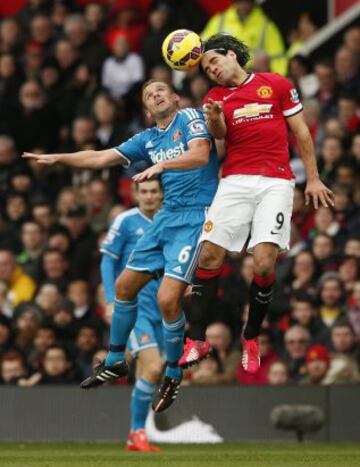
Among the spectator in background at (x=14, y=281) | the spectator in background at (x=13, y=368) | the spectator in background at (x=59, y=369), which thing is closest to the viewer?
the spectator in background at (x=59, y=369)

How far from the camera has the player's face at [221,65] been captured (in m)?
14.7

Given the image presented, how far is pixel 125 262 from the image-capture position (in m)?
17.5

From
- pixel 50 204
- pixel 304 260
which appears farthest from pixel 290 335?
pixel 50 204

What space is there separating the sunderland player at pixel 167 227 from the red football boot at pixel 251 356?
58 cm

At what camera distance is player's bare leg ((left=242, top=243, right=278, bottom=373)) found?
48.0 ft

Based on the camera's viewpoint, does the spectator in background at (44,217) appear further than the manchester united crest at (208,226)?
Yes

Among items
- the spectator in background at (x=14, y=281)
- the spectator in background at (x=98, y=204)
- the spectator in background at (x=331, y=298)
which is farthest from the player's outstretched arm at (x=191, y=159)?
the spectator in background at (x=98, y=204)

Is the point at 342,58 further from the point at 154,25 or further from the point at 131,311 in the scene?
the point at 131,311

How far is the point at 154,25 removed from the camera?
23.0 metres

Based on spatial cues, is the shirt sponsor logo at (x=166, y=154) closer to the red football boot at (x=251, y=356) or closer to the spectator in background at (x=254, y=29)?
the red football boot at (x=251, y=356)

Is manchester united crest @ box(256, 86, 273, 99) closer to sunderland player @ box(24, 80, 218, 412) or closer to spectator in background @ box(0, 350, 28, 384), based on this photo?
sunderland player @ box(24, 80, 218, 412)

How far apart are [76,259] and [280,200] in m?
6.69

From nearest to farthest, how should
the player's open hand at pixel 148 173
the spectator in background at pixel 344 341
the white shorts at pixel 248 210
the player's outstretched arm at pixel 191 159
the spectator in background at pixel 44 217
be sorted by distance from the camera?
1. the player's open hand at pixel 148 173
2. the player's outstretched arm at pixel 191 159
3. the white shorts at pixel 248 210
4. the spectator in background at pixel 344 341
5. the spectator in background at pixel 44 217

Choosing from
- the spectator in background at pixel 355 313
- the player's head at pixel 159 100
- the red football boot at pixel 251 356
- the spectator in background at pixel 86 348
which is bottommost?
the spectator in background at pixel 86 348
